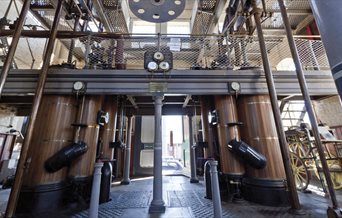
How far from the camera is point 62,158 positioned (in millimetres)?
2887

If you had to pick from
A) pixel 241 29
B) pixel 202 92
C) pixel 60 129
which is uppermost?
pixel 241 29

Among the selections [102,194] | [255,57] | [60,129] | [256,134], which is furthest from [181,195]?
[255,57]

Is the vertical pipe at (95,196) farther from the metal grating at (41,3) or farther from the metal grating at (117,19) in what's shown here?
the metal grating at (41,3)

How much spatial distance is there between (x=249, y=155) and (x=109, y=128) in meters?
3.27

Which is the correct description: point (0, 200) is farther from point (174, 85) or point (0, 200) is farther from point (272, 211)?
point (272, 211)

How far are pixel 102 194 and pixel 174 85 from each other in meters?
2.60

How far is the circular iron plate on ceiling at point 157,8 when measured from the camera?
286cm

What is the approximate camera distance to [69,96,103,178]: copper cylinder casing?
317cm

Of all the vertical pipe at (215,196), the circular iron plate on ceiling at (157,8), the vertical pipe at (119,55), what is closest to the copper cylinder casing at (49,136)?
the vertical pipe at (119,55)

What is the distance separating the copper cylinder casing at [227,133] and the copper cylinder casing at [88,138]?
2.65 m

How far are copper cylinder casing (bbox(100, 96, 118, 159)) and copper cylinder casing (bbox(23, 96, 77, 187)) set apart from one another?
0.82m

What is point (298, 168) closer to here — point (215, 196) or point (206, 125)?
point (206, 125)

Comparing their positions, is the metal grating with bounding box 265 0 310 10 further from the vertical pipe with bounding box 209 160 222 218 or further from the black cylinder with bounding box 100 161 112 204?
the black cylinder with bounding box 100 161 112 204

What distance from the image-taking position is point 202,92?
135 inches
